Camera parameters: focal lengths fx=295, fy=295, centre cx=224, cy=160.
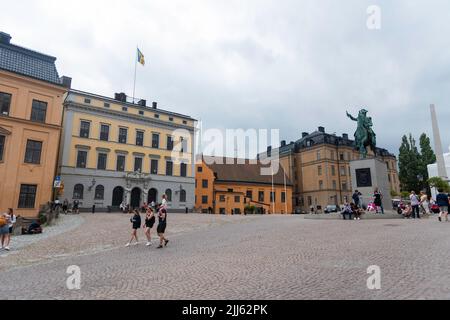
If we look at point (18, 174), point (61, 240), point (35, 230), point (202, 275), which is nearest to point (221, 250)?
point (202, 275)

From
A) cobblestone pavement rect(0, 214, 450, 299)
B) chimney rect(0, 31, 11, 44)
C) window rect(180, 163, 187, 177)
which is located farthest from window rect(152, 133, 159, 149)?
cobblestone pavement rect(0, 214, 450, 299)

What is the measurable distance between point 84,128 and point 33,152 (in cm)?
1323

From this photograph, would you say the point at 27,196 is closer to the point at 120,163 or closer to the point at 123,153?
the point at 120,163

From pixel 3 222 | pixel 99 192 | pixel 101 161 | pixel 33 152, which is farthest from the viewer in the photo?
pixel 101 161

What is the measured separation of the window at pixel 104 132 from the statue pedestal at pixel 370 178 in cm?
3194

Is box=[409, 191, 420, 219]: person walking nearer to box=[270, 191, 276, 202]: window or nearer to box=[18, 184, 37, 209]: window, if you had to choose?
box=[18, 184, 37, 209]: window

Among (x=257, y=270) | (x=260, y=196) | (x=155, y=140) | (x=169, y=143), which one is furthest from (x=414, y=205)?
(x=260, y=196)

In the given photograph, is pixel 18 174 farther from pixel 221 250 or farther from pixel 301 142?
pixel 301 142

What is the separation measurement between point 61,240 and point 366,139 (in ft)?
79.7

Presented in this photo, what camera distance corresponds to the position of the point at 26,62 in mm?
27516

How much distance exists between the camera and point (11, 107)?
84.8ft

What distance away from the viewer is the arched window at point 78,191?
3694cm

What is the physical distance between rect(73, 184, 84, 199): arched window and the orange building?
63.7 ft

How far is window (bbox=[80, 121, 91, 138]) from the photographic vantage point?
39062 mm
